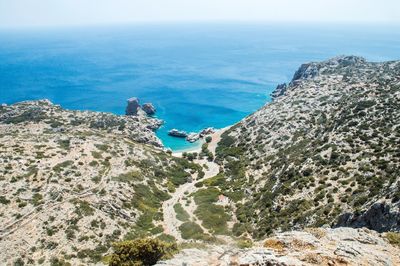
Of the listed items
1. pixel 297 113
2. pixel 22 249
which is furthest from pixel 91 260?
pixel 297 113

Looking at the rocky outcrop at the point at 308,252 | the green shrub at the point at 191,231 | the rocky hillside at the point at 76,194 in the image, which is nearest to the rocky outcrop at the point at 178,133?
the rocky hillside at the point at 76,194

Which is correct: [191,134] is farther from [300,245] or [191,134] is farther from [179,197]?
[300,245]

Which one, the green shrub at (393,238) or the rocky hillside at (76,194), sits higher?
the green shrub at (393,238)

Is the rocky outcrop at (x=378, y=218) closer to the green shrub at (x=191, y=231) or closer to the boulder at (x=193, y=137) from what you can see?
the green shrub at (x=191, y=231)

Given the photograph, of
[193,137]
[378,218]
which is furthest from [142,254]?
[193,137]

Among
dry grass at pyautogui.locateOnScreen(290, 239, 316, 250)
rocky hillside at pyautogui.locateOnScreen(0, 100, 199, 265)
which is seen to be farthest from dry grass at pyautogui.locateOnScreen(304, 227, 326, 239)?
rocky hillside at pyautogui.locateOnScreen(0, 100, 199, 265)

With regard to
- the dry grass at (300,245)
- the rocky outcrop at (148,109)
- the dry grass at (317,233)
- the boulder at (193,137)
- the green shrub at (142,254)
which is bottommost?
the boulder at (193,137)
